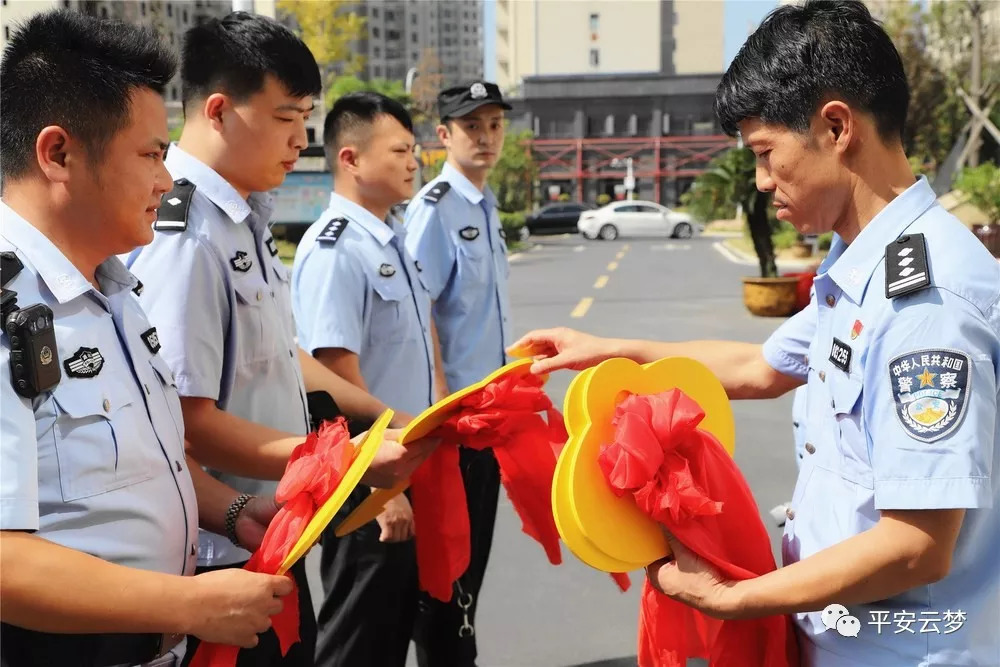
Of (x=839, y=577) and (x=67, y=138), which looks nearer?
(x=839, y=577)

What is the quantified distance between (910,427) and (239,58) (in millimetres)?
1665

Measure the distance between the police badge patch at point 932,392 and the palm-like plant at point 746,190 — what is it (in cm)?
1077

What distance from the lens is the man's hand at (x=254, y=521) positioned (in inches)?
75.2

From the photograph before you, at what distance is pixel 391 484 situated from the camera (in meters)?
2.17

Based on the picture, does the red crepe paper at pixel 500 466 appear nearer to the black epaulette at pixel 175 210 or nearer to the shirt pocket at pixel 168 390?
the shirt pocket at pixel 168 390

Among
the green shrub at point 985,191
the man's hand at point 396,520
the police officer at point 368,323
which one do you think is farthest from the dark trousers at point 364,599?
the green shrub at point 985,191

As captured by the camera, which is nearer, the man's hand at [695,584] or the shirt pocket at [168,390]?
the man's hand at [695,584]

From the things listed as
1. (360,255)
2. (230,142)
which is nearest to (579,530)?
(230,142)

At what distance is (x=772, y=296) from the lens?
11.9 metres

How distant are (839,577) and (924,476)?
19 centimetres

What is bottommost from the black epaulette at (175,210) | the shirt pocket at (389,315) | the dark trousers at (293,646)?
the dark trousers at (293,646)

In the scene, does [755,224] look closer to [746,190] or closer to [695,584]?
[746,190]

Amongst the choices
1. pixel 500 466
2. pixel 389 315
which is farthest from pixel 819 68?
pixel 389 315

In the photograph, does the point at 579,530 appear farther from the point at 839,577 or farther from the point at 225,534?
the point at 225,534
